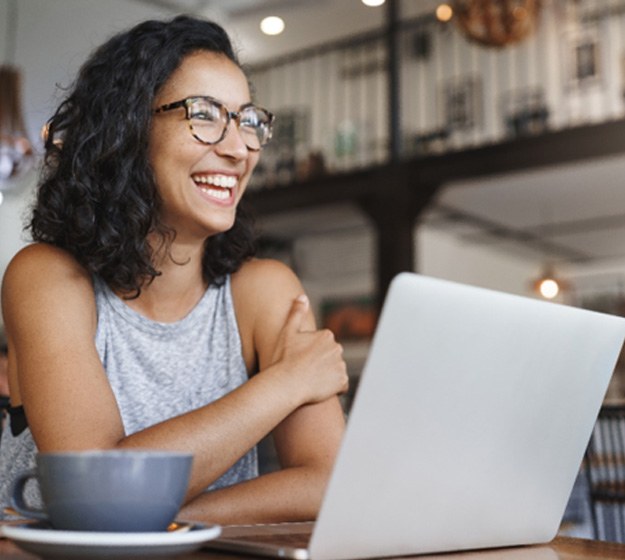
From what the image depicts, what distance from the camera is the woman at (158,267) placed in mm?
1322

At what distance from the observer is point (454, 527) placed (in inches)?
34.4

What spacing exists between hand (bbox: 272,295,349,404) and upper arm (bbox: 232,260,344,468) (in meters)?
0.12

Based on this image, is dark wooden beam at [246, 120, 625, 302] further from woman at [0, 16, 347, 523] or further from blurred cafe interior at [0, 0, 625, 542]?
woman at [0, 16, 347, 523]

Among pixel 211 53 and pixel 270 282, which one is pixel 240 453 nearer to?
pixel 270 282

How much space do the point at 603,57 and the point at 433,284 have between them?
911cm

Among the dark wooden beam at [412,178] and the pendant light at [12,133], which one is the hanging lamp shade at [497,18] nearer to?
the dark wooden beam at [412,178]

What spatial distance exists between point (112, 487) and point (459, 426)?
0.33 meters

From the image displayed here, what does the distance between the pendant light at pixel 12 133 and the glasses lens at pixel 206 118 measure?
4163mm

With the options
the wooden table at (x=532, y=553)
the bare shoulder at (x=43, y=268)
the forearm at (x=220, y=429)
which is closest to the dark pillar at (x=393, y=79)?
the bare shoulder at (x=43, y=268)

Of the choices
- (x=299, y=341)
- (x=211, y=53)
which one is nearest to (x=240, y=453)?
(x=299, y=341)

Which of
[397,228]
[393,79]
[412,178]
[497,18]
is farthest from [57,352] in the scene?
[393,79]

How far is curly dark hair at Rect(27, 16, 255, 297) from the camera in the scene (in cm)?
145

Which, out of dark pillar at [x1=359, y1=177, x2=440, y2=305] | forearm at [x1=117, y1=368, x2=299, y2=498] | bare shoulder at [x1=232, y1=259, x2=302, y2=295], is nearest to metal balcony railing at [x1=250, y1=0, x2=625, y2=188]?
dark pillar at [x1=359, y1=177, x2=440, y2=305]

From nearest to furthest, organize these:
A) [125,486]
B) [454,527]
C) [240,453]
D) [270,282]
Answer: [125,486] → [454,527] → [240,453] → [270,282]
